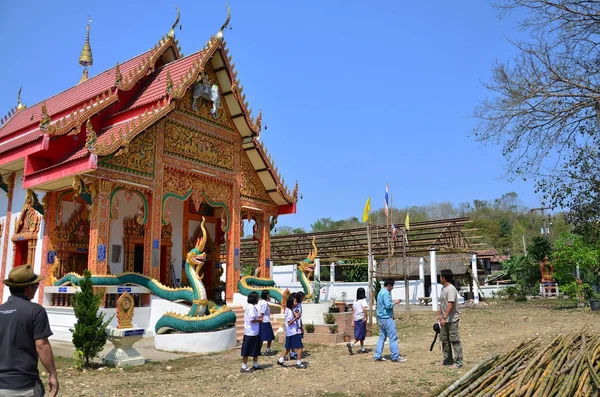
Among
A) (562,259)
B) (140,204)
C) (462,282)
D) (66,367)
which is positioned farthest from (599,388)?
(462,282)

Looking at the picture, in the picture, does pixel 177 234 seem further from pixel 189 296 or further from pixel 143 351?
pixel 143 351

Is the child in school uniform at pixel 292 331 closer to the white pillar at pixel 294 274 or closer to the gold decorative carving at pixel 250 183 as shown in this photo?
the gold decorative carving at pixel 250 183

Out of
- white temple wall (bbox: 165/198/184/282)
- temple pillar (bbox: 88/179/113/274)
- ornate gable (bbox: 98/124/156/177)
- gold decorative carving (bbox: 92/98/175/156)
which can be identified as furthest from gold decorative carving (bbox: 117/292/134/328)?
white temple wall (bbox: 165/198/184/282)

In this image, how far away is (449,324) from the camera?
23.0ft

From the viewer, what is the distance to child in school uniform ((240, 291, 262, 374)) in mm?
7152

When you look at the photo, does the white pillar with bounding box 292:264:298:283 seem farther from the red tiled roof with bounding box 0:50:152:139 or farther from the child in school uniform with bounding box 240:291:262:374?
the child in school uniform with bounding box 240:291:262:374

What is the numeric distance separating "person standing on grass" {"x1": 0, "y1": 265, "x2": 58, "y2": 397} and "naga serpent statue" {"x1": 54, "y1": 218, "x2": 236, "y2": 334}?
→ 6.37 m

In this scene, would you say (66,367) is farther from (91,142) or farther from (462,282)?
(462,282)

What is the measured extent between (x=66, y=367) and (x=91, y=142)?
4.50 meters

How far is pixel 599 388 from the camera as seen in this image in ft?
16.4

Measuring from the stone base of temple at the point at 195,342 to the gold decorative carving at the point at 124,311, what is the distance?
57.8 inches

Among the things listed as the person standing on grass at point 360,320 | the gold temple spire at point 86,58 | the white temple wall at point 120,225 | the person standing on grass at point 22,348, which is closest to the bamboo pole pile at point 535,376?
the person standing on grass at point 360,320

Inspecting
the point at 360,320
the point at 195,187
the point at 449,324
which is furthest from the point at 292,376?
the point at 195,187

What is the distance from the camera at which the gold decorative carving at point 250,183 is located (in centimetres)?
1480
